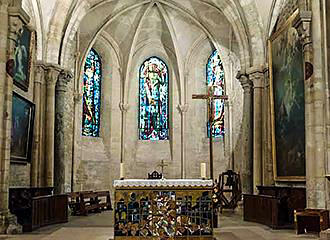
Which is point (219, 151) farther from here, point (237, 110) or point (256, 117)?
point (256, 117)

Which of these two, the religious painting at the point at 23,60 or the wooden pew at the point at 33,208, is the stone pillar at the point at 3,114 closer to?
the wooden pew at the point at 33,208

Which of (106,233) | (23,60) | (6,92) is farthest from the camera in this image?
(23,60)

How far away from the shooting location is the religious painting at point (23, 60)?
12.9 metres

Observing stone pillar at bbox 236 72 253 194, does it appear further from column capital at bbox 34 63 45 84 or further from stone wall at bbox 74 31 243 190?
column capital at bbox 34 63 45 84

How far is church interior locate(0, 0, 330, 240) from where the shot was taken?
32.3ft

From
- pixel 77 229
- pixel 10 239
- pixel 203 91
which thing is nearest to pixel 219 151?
pixel 203 91

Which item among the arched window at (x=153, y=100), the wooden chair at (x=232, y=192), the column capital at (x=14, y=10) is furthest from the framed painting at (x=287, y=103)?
the arched window at (x=153, y=100)

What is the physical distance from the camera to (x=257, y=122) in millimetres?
15664

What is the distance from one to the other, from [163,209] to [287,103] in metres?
5.38

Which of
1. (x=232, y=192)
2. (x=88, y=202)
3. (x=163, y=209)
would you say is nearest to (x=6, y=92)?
(x=163, y=209)

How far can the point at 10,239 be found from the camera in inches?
367

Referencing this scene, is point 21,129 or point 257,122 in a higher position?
point 257,122

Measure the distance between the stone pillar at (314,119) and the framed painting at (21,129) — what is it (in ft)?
23.7

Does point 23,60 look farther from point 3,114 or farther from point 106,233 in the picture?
point 106,233
